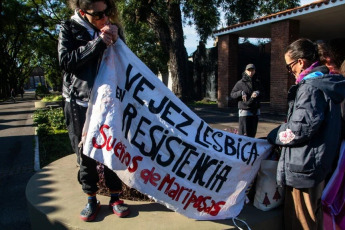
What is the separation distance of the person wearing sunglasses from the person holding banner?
1.49 metres

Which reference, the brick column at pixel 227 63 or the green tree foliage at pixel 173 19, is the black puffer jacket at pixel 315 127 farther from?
the green tree foliage at pixel 173 19

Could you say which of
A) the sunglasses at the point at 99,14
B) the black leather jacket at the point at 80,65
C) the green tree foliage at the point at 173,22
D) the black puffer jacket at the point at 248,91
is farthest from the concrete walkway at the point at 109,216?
the green tree foliage at the point at 173,22

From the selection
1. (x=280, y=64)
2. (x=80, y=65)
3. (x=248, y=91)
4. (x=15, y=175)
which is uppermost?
(x=280, y=64)

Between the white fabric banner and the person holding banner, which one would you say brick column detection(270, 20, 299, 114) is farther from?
the person holding banner

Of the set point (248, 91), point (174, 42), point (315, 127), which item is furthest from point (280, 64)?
point (315, 127)

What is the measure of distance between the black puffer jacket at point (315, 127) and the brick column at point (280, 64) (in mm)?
9945

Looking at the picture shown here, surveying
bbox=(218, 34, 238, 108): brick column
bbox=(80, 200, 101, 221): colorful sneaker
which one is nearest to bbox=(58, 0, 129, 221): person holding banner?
bbox=(80, 200, 101, 221): colorful sneaker

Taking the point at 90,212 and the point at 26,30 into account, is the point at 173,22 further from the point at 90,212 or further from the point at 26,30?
the point at 26,30

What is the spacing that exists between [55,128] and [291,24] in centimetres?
991

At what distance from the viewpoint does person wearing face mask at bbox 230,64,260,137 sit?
19.0ft

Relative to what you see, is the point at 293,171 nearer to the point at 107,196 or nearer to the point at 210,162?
the point at 210,162

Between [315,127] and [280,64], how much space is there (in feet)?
34.6

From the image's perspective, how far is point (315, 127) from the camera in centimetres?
216

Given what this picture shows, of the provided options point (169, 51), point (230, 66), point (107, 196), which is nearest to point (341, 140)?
point (107, 196)
